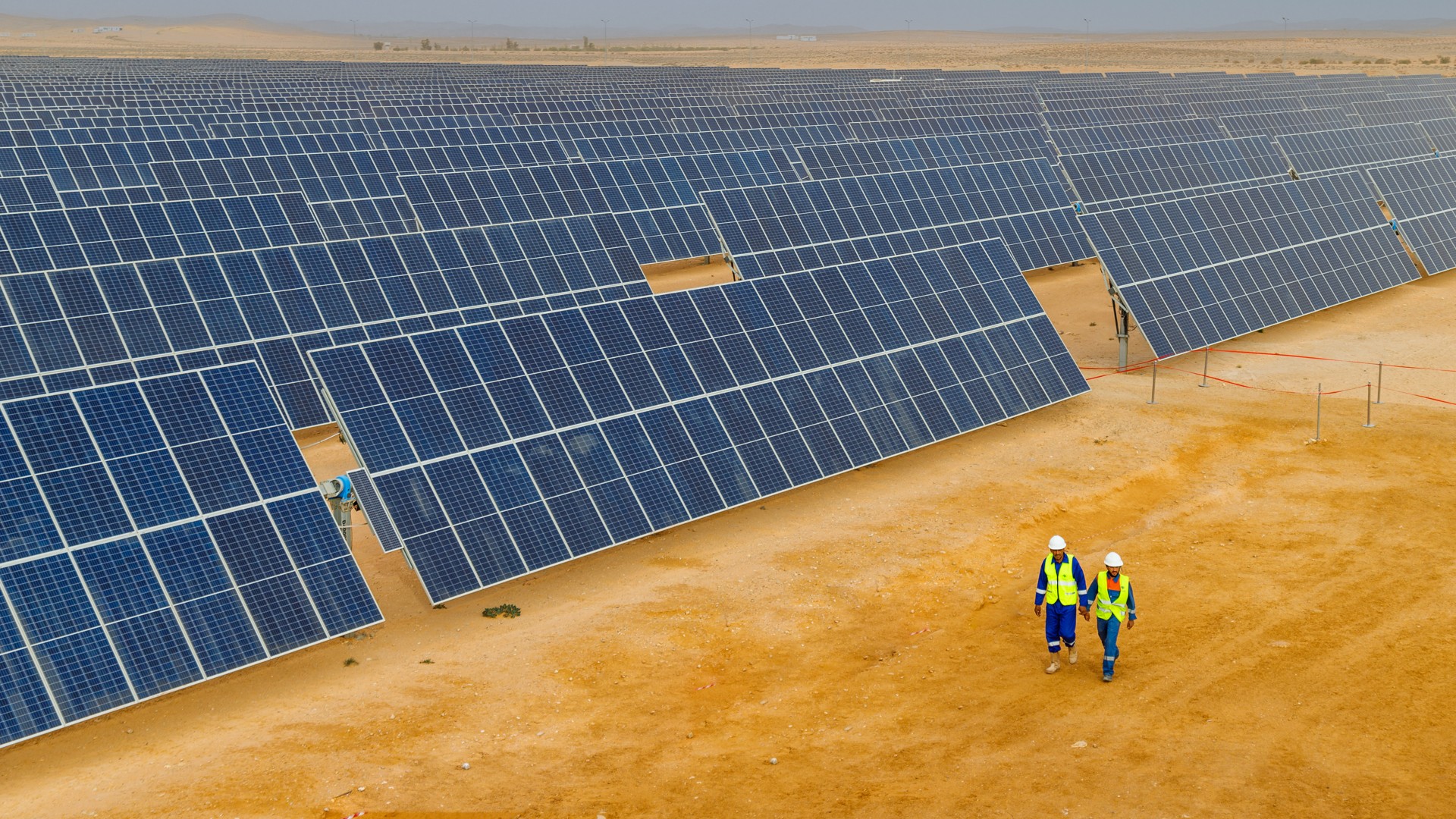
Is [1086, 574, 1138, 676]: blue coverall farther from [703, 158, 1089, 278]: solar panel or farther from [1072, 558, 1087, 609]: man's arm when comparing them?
[703, 158, 1089, 278]: solar panel

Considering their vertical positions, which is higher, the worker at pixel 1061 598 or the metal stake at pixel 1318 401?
the worker at pixel 1061 598

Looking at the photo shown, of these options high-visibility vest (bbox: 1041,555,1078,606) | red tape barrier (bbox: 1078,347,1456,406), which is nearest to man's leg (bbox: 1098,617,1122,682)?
high-visibility vest (bbox: 1041,555,1078,606)

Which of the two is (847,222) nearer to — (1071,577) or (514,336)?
(514,336)

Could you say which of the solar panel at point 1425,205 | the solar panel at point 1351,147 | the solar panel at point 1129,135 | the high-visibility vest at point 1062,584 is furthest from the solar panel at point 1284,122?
the high-visibility vest at point 1062,584

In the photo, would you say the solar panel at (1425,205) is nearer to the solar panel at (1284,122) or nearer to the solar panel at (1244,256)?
the solar panel at (1244,256)

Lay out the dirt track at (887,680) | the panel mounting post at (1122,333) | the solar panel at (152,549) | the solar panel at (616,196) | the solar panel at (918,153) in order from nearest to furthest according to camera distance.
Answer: the dirt track at (887,680) → the solar panel at (152,549) → the panel mounting post at (1122,333) → the solar panel at (616,196) → the solar panel at (918,153)

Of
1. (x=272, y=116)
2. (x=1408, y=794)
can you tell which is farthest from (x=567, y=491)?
(x=272, y=116)

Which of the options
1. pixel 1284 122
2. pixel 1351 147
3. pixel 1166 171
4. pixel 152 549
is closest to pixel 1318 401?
pixel 1166 171
